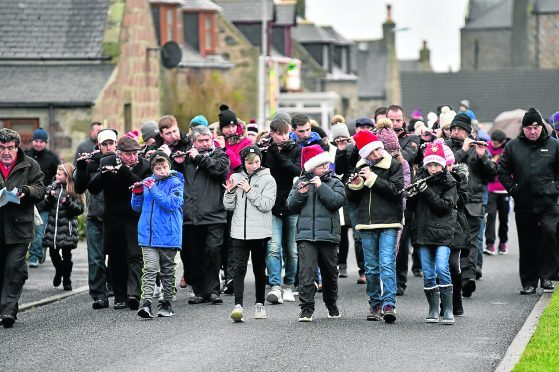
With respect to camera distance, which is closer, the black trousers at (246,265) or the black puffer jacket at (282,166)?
the black trousers at (246,265)

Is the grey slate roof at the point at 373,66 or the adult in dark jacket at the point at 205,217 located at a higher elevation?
the grey slate roof at the point at 373,66

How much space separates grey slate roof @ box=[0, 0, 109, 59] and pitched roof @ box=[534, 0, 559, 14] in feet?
270

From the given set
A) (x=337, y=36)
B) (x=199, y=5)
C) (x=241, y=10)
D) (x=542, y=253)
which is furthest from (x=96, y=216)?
(x=337, y=36)

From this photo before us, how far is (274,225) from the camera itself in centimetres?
1631

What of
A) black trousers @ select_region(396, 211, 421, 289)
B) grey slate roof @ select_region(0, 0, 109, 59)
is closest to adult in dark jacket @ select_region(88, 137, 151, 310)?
black trousers @ select_region(396, 211, 421, 289)

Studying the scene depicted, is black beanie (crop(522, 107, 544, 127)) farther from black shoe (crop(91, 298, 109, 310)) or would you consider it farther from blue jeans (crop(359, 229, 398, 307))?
black shoe (crop(91, 298, 109, 310))

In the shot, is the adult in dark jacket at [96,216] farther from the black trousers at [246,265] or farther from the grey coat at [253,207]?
the black trousers at [246,265]

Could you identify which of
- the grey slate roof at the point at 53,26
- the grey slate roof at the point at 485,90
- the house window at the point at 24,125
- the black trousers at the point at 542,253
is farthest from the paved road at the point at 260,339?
the grey slate roof at the point at 485,90

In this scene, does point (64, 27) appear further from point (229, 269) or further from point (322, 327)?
point (322, 327)

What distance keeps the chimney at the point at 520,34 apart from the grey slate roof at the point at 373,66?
23127mm

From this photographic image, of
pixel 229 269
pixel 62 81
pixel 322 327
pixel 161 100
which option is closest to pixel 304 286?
pixel 322 327

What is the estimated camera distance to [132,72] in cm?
3278

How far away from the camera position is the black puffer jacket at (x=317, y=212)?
46.8 feet

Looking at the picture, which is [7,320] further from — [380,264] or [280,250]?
[380,264]
